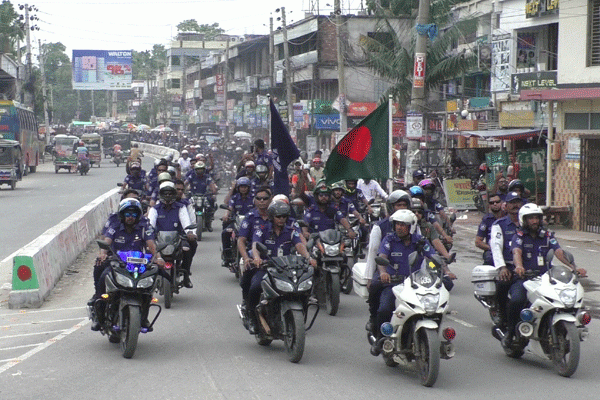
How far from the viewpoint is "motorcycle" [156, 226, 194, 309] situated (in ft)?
40.3

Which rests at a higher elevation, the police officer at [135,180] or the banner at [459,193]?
the police officer at [135,180]

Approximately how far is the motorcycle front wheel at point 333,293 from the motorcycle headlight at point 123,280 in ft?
11.1

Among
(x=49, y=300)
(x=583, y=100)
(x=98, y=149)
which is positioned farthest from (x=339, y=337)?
(x=98, y=149)

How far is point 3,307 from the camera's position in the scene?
1294 cm

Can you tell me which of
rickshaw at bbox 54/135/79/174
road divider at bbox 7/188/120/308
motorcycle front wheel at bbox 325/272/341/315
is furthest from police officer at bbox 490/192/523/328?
rickshaw at bbox 54/135/79/174

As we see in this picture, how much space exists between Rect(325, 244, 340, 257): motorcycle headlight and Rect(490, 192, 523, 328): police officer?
286 cm

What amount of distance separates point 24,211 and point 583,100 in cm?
1644

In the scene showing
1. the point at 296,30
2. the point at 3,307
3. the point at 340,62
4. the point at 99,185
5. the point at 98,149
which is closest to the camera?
the point at 3,307

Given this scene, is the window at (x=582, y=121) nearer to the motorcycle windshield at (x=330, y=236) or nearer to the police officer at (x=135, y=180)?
the police officer at (x=135, y=180)

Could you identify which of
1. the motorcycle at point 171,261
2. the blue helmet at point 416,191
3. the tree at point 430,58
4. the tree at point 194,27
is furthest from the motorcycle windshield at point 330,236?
the tree at point 194,27

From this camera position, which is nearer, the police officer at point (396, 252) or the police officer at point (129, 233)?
the police officer at point (396, 252)

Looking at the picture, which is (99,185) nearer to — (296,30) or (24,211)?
(24,211)

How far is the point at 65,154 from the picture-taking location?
190ft

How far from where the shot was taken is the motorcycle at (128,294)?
895cm
